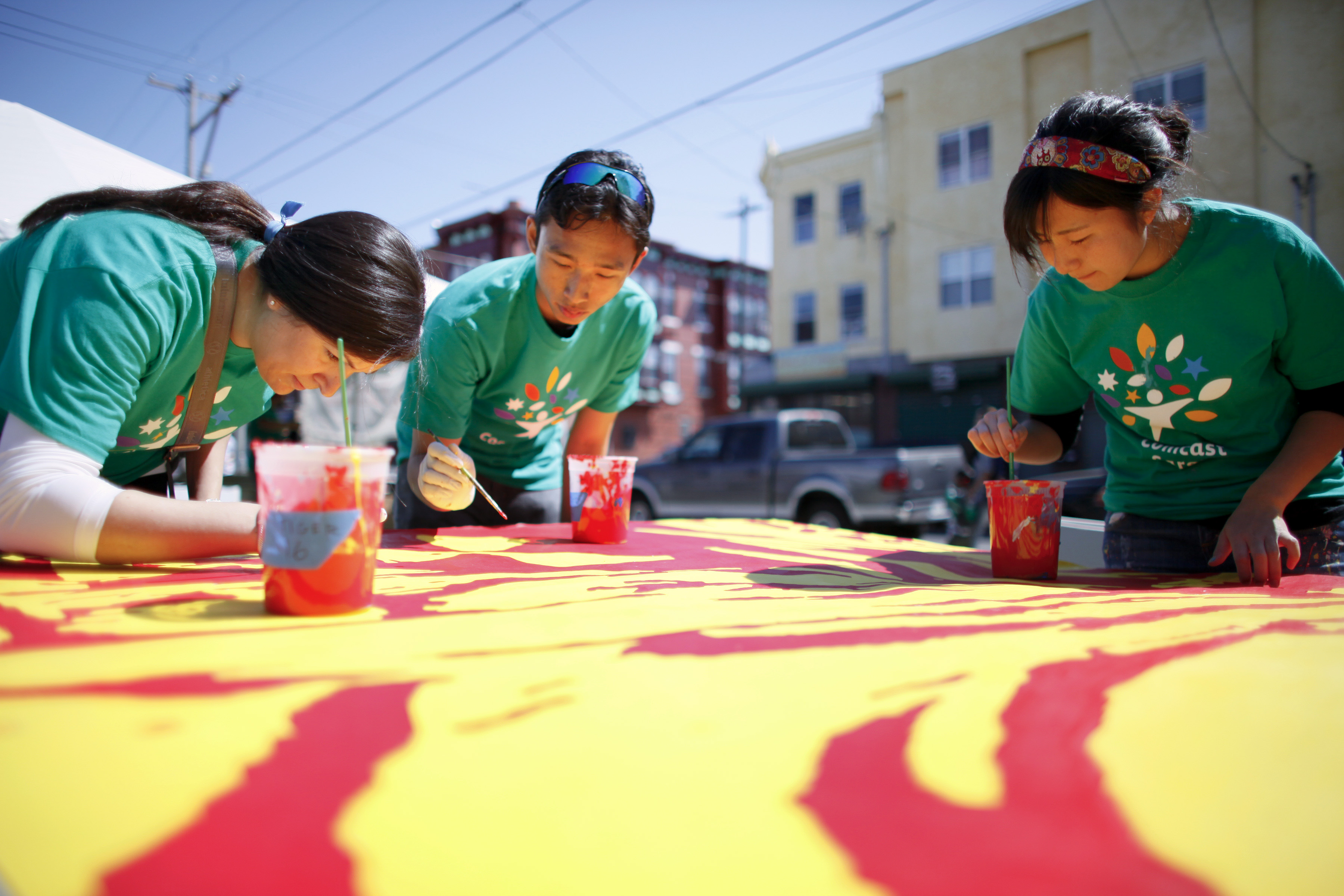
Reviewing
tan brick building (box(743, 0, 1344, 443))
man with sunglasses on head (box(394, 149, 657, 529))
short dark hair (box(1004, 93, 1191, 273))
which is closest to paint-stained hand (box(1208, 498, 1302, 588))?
short dark hair (box(1004, 93, 1191, 273))

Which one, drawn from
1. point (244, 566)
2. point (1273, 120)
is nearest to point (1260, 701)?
point (244, 566)

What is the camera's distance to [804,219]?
18.9 meters

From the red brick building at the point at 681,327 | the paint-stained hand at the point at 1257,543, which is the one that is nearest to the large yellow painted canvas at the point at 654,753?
the paint-stained hand at the point at 1257,543

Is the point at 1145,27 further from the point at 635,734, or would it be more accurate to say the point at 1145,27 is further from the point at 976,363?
the point at 635,734

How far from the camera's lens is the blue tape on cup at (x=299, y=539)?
954 millimetres

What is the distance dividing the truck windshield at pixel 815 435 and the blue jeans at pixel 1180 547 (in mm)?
7221

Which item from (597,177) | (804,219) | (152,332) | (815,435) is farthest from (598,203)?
(804,219)

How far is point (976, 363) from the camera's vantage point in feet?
51.2

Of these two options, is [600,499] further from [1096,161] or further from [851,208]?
[851,208]

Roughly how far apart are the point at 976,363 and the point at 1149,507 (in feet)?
48.1

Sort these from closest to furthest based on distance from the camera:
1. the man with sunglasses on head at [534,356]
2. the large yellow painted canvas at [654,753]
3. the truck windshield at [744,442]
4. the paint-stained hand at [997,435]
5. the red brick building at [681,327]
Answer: the large yellow painted canvas at [654,753]
the paint-stained hand at [997,435]
the man with sunglasses on head at [534,356]
the truck windshield at [744,442]
the red brick building at [681,327]

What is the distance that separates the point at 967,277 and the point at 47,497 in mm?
16718

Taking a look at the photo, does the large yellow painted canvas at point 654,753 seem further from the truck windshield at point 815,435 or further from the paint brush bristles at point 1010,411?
the truck windshield at point 815,435

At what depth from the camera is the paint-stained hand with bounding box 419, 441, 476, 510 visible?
176 centimetres
